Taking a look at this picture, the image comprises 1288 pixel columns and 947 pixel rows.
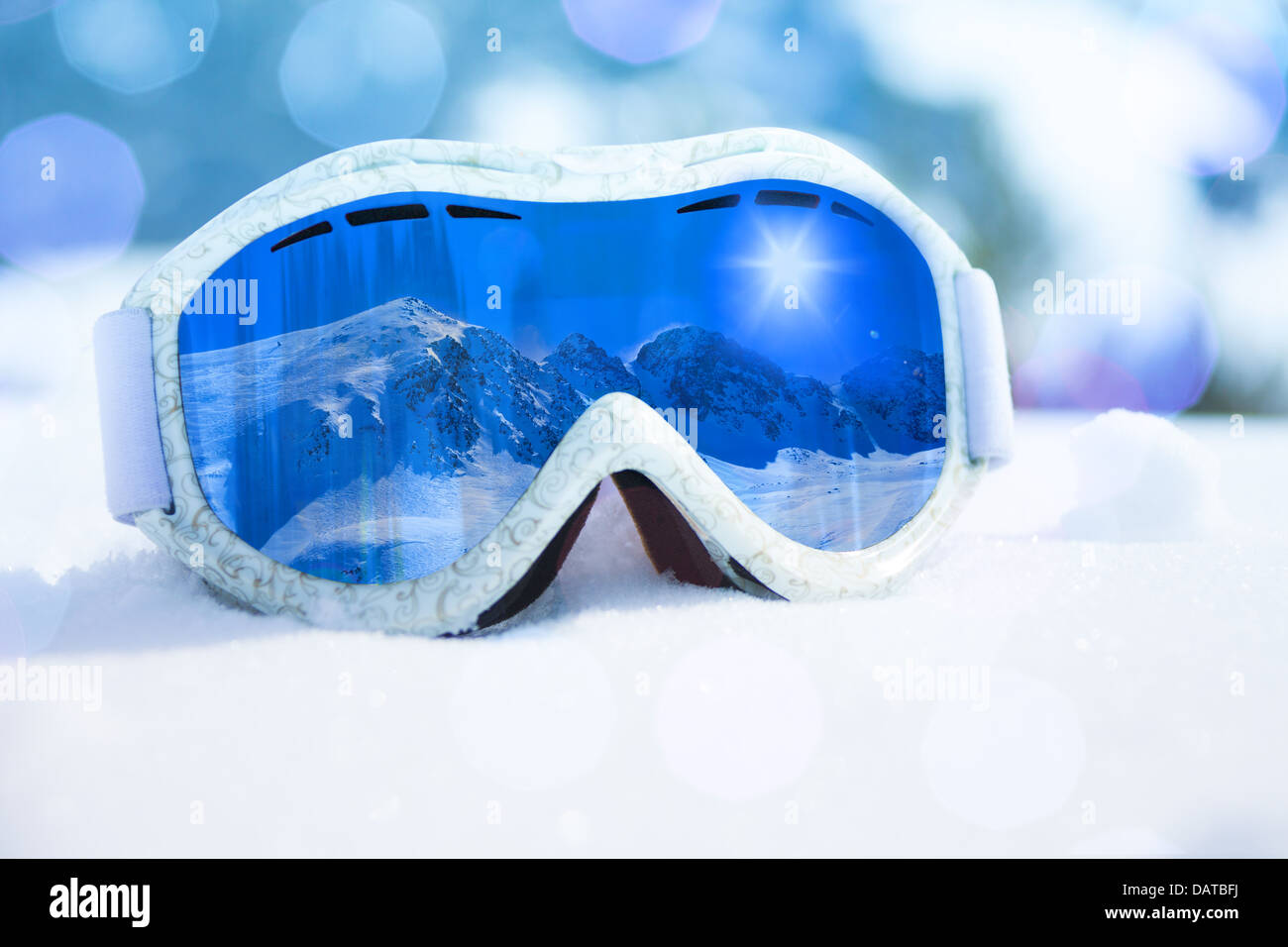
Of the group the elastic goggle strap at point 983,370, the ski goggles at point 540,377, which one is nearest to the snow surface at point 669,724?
the ski goggles at point 540,377

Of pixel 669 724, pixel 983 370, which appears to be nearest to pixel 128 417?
pixel 669 724

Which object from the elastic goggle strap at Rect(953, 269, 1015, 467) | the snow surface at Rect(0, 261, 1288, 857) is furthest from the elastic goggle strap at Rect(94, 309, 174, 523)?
the elastic goggle strap at Rect(953, 269, 1015, 467)

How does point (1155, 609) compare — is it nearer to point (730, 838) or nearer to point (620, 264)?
point (730, 838)

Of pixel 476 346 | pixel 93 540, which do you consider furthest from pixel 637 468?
pixel 93 540

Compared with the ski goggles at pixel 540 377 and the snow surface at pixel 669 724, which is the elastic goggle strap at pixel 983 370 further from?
the snow surface at pixel 669 724

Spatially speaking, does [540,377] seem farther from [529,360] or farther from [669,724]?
[669,724]

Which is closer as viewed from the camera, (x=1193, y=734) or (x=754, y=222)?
(x=1193, y=734)
